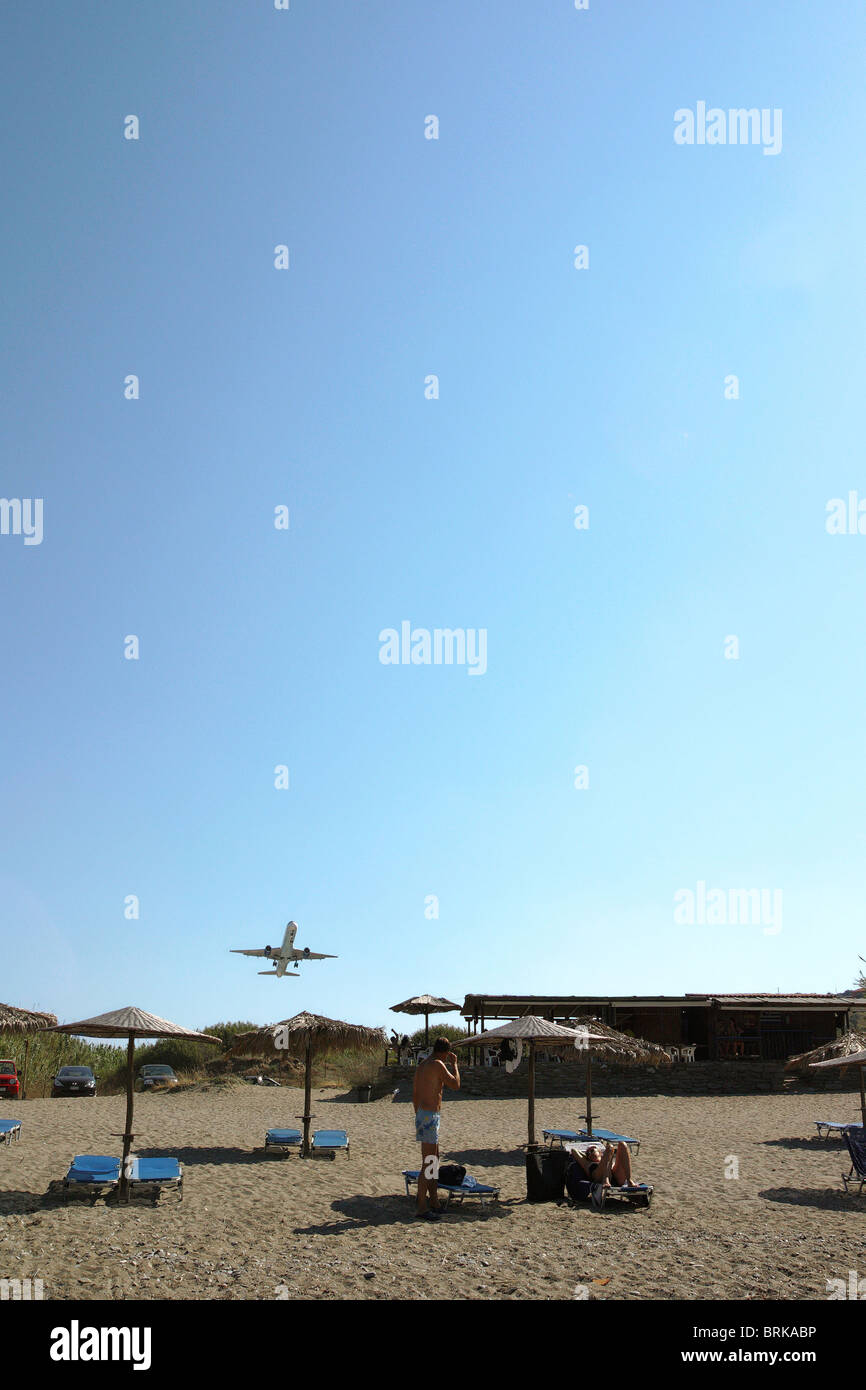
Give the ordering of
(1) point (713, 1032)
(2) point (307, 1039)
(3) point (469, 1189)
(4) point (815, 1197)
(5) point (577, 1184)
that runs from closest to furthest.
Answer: (3) point (469, 1189) → (5) point (577, 1184) → (4) point (815, 1197) → (2) point (307, 1039) → (1) point (713, 1032)

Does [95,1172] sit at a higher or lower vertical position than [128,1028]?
lower

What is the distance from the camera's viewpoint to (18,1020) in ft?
63.6

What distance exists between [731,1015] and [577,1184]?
2226 centimetres

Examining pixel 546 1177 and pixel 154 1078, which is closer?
pixel 546 1177

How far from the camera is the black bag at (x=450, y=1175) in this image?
11.1 m

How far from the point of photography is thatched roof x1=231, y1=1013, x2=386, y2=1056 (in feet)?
54.9

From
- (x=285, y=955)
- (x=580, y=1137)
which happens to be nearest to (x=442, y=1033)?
(x=285, y=955)

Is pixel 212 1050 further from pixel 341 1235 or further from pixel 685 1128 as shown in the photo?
pixel 341 1235

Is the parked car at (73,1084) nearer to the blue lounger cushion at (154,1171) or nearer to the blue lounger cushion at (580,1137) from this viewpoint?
the blue lounger cushion at (580,1137)

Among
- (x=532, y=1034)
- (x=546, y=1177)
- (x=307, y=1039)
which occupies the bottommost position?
(x=546, y=1177)

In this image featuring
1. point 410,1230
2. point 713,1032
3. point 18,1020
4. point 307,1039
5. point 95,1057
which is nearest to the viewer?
point 410,1230

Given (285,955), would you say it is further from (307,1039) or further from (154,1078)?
(307,1039)
